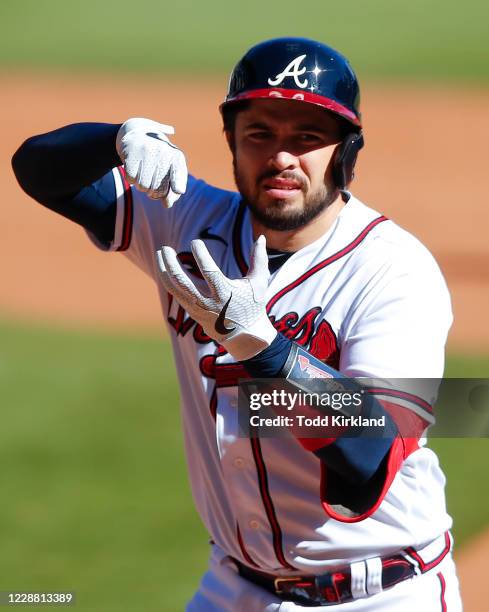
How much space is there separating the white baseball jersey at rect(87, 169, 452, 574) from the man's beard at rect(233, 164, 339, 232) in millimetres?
73

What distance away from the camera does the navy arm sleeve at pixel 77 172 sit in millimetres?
3258

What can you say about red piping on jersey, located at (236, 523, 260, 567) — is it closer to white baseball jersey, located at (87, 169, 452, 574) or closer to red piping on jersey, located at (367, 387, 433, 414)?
white baseball jersey, located at (87, 169, 452, 574)

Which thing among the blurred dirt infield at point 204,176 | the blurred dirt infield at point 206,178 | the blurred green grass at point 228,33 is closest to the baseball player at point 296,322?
the blurred dirt infield at point 206,178

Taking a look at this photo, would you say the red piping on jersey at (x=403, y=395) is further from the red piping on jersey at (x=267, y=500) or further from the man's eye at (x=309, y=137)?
Answer: the man's eye at (x=309, y=137)

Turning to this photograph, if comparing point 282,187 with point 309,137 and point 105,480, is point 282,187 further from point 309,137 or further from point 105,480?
point 105,480

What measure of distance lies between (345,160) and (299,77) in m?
0.27

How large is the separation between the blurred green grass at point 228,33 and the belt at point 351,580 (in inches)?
532

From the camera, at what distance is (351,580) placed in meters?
2.91

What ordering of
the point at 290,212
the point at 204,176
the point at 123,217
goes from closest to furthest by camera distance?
the point at 290,212 → the point at 123,217 → the point at 204,176

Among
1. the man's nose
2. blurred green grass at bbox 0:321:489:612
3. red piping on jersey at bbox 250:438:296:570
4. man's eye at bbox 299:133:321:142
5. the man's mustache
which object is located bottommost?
blurred green grass at bbox 0:321:489:612

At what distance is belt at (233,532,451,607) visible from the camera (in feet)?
9.55

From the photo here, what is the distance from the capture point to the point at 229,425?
9.77 ft

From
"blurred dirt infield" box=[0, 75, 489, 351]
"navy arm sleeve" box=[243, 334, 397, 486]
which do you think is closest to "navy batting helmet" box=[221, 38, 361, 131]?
"navy arm sleeve" box=[243, 334, 397, 486]

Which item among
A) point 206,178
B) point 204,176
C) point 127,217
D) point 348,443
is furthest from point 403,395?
point 204,176
